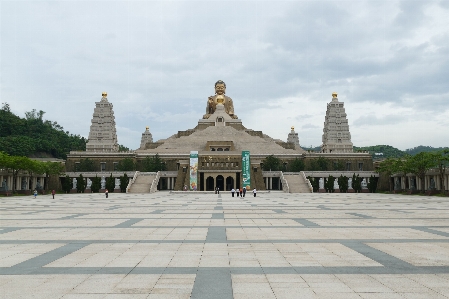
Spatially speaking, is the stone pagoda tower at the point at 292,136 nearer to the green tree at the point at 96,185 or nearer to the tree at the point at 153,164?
the tree at the point at 153,164

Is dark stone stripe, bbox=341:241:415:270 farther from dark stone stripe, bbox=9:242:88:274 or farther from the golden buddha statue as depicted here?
the golden buddha statue

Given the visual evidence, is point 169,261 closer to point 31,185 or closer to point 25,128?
point 31,185

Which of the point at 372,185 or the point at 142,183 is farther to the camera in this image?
the point at 372,185

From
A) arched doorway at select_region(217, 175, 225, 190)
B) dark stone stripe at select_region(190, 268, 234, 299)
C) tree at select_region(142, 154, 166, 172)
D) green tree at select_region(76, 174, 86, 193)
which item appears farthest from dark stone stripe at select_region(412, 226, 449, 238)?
tree at select_region(142, 154, 166, 172)

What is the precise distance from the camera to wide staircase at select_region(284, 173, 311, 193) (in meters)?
68.1

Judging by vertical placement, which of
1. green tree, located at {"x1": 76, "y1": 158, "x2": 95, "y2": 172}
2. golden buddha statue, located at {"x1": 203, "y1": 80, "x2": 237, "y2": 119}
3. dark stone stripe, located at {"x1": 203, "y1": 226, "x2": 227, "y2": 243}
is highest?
golden buddha statue, located at {"x1": 203, "y1": 80, "x2": 237, "y2": 119}

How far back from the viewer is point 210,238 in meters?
14.8

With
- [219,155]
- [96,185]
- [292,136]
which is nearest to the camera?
[96,185]

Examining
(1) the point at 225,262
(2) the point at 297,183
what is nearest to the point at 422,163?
(2) the point at 297,183

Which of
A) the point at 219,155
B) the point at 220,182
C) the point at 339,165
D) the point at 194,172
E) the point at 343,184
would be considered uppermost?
the point at 219,155

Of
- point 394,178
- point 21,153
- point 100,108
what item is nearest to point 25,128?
point 21,153

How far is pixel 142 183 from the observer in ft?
232

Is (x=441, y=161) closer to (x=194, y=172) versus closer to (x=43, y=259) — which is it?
(x=194, y=172)

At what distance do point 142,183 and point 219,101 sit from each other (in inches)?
2116
